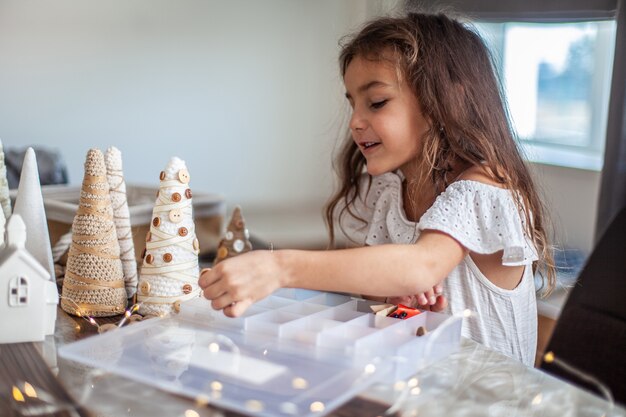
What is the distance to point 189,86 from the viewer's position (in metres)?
3.40

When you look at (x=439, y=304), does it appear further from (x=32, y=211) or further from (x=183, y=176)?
(x=32, y=211)

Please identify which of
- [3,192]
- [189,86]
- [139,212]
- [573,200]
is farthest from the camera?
[189,86]

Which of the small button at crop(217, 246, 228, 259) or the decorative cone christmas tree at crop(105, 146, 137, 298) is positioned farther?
the small button at crop(217, 246, 228, 259)

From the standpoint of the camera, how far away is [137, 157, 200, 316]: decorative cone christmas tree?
1.00 meters

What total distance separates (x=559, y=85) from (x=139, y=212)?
2.16 m

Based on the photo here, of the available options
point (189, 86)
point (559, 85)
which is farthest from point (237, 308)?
point (189, 86)

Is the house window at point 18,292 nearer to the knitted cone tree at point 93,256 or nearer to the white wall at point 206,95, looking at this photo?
the knitted cone tree at point 93,256

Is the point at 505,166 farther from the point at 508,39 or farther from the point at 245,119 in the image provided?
the point at 245,119

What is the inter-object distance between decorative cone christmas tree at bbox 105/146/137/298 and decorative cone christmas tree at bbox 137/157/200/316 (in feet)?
0.20

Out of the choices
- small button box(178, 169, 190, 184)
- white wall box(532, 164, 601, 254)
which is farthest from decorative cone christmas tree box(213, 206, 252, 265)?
white wall box(532, 164, 601, 254)

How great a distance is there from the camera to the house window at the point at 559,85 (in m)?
2.86

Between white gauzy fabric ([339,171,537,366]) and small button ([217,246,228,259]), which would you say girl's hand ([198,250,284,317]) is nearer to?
white gauzy fabric ([339,171,537,366])

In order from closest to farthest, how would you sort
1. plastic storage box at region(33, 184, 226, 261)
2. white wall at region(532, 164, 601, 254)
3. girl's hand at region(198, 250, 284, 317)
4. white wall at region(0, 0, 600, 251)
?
girl's hand at region(198, 250, 284, 317), plastic storage box at region(33, 184, 226, 261), white wall at region(532, 164, 601, 254), white wall at region(0, 0, 600, 251)

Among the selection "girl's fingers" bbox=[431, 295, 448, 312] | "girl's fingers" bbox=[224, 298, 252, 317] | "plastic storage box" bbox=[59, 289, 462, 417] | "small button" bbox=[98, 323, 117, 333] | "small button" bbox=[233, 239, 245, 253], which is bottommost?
"girl's fingers" bbox=[431, 295, 448, 312]
